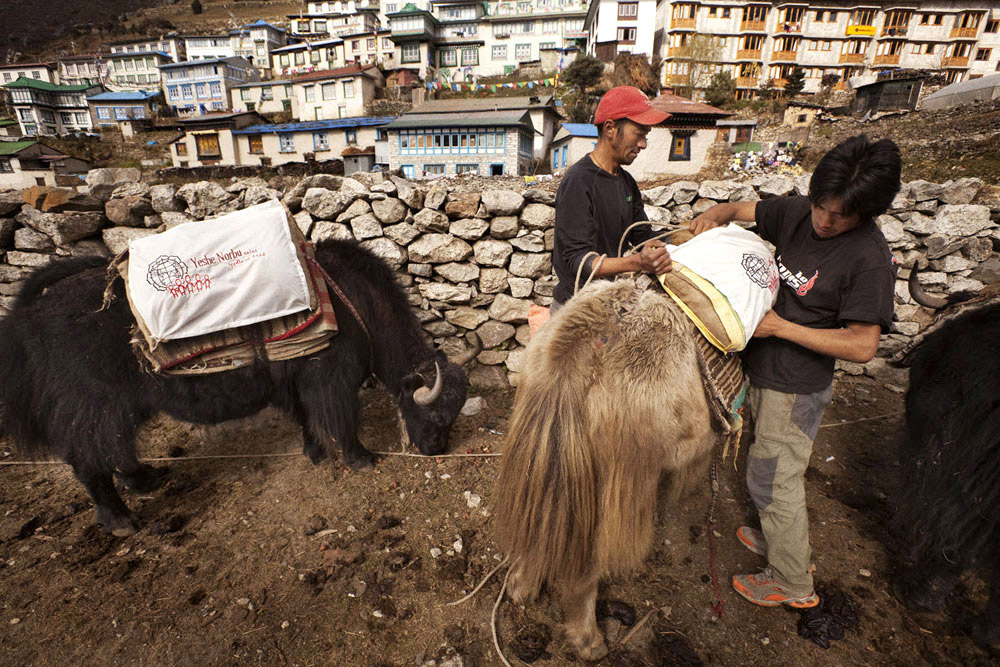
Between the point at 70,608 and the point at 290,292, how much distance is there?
1.86 metres

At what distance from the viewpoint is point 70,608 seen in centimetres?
209

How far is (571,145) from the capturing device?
16.1 m

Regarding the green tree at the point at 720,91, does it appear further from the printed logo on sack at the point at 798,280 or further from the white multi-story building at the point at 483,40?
the printed logo on sack at the point at 798,280

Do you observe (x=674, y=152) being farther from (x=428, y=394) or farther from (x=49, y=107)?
(x=49, y=107)

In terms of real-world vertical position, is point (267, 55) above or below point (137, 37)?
below

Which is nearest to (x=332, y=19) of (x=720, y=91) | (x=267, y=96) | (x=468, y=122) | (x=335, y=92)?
(x=267, y=96)

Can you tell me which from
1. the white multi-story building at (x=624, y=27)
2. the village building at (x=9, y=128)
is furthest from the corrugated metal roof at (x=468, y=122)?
the village building at (x=9, y=128)

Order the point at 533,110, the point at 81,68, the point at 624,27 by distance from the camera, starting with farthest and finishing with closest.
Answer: the point at 81,68, the point at 624,27, the point at 533,110

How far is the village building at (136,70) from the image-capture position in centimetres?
4969

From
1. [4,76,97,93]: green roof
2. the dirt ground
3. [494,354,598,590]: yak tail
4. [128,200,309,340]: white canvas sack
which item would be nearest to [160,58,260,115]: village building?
[4,76,97,93]: green roof

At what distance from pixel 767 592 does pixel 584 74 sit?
108 feet

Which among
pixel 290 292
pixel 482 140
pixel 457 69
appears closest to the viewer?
pixel 290 292

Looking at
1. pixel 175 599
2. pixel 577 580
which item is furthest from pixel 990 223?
pixel 175 599

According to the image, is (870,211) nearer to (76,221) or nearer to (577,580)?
(577,580)
